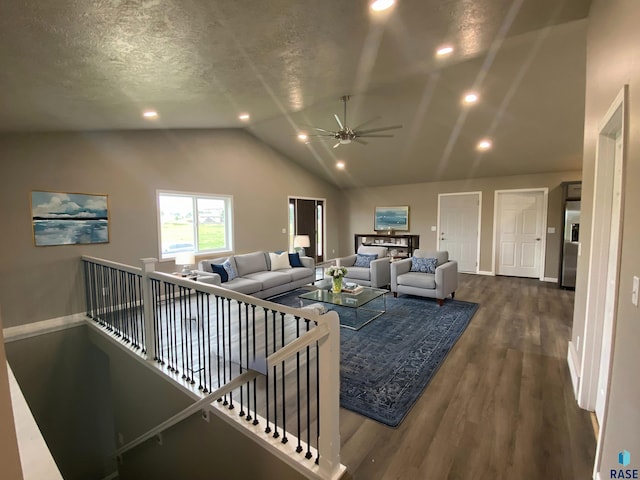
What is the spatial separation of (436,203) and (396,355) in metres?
5.79

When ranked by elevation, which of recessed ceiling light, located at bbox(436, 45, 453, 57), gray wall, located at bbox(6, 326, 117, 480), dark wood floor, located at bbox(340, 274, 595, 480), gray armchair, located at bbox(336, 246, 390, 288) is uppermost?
recessed ceiling light, located at bbox(436, 45, 453, 57)

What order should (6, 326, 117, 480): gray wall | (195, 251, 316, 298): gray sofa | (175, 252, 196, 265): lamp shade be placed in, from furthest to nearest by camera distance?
(195, 251, 316, 298): gray sofa
(175, 252, 196, 265): lamp shade
(6, 326, 117, 480): gray wall

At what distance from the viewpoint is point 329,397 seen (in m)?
1.71

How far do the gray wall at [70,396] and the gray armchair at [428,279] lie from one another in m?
4.67

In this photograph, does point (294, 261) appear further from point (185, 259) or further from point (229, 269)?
point (185, 259)

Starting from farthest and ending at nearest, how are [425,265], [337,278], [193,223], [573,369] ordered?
[193,223], [425,265], [337,278], [573,369]

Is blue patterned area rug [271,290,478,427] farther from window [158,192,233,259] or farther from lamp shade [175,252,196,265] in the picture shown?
window [158,192,233,259]

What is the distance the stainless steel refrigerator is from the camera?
5.81 meters

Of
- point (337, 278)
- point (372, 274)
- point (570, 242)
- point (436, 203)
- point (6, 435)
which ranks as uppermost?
point (436, 203)

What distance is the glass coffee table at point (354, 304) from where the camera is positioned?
4.07m

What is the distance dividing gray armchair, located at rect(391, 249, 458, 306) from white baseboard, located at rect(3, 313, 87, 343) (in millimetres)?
4814

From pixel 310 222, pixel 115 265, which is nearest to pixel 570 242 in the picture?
pixel 310 222

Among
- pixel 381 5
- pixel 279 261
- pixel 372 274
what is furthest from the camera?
pixel 279 261

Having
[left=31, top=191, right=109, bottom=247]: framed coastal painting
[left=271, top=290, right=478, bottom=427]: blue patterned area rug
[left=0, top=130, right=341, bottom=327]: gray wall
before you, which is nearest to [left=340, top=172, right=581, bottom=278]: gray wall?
[left=0, top=130, right=341, bottom=327]: gray wall
